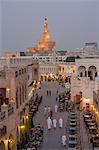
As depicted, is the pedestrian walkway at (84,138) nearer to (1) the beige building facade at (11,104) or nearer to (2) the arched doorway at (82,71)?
(1) the beige building facade at (11,104)

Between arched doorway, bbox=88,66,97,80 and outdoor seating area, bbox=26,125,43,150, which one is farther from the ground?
arched doorway, bbox=88,66,97,80

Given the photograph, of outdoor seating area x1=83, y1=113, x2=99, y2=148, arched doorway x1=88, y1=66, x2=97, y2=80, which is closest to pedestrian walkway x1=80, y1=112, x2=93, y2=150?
outdoor seating area x1=83, y1=113, x2=99, y2=148

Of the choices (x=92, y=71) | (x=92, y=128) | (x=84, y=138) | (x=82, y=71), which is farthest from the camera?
(x=92, y=71)

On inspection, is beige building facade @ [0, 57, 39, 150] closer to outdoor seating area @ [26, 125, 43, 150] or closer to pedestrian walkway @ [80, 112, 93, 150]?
outdoor seating area @ [26, 125, 43, 150]

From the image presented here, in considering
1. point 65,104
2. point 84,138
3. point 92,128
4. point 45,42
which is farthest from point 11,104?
point 45,42

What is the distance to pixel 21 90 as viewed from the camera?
562cm

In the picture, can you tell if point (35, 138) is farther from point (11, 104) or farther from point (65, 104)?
point (65, 104)

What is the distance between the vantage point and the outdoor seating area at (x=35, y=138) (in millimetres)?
4734

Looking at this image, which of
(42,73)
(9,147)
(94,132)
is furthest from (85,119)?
(42,73)

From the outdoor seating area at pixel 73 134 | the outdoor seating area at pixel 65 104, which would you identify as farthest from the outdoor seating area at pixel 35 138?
the outdoor seating area at pixel 65 104

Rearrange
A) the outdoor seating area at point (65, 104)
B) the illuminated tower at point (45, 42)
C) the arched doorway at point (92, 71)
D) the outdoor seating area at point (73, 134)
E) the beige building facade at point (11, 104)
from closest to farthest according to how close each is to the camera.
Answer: the beige building facade at point (11, 104), the outdoor seating area at point (73, 134), the outdoor seating area at point (65, 104), the arched doorway at point (92, 71), the illuminated tower at point (45, 42)

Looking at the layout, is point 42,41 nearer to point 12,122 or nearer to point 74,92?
point 74,92

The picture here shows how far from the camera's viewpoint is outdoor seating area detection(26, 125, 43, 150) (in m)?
4.73

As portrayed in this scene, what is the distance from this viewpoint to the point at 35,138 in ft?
16.8
